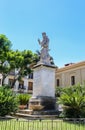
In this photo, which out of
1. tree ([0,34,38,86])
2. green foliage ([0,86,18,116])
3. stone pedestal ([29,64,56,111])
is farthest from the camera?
tree ([0,34,38,86])

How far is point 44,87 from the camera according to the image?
49.6ft

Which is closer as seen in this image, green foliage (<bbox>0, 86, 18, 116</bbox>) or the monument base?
green foliage (<bbox>0, 86, 18, 116</bbox>)

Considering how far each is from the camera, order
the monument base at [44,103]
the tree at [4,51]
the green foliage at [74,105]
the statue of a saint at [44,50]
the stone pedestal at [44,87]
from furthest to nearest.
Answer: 1. the tree at [4,51]
2. the statue of a saint at [44,50]
3. the stone pedestal at [44,87]
4. the monument base at [44,103]
5. the green foliage at [74,105]

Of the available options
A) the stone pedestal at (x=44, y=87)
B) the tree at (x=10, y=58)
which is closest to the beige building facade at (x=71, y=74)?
the tree at (x=10, y=58)

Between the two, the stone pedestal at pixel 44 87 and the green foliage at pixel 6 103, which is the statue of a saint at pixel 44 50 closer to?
the stone pedestal at pixel 44 87

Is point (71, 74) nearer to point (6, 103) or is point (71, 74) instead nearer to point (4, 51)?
point (4, 51)

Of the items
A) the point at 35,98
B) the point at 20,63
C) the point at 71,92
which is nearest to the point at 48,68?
the point at 35,98

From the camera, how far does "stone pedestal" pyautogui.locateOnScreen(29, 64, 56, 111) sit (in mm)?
14308

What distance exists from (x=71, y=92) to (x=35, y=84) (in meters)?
5.43

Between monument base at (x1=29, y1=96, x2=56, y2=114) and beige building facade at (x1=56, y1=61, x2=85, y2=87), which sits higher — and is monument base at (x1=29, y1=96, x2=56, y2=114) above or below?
below

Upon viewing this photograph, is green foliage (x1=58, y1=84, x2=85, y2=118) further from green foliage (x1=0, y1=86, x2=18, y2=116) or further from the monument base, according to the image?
the monument base

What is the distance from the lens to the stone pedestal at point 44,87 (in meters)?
14.3

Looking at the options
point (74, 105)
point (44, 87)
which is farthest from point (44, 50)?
point (74, 105)

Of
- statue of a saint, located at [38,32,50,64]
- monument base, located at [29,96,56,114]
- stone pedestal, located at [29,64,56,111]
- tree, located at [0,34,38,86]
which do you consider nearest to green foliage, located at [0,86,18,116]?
monument base, located at [29,96,56,114]
